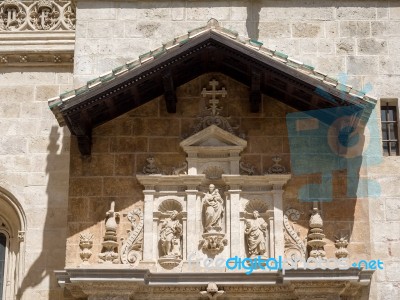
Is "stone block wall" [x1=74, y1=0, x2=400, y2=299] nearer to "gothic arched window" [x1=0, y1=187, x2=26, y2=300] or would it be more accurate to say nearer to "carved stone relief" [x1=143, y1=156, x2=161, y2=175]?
"carved stone relief" [x1=143, y1=156, x2=161, y2=175]

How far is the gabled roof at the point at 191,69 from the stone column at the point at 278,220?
1.67 meters

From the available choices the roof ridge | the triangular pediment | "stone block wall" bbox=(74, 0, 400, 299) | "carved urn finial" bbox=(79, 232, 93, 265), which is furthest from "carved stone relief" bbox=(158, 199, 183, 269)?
the roof ridge

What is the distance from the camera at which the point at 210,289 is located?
16656mm

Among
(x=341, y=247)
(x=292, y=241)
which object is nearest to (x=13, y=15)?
(x=292, y=241)

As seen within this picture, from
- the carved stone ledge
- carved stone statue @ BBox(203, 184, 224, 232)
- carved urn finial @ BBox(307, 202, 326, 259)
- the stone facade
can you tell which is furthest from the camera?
the stone facade

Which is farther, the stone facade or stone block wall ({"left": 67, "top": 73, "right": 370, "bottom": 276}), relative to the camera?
the stone facade

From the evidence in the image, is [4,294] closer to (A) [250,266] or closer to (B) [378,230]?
(A) [250,266]

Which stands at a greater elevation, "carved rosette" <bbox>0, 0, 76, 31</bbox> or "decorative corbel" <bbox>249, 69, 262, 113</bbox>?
"carved rosette" <bbox>0, 0, 76, 31</bbox>

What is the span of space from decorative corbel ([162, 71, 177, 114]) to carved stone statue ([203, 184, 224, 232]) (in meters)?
1.69

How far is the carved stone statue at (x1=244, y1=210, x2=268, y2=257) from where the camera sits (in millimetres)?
17125

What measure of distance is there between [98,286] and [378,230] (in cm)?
510

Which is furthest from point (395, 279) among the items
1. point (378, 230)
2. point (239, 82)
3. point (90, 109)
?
point (90, 109)

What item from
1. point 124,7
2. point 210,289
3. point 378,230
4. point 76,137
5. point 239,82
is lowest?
point 210,289

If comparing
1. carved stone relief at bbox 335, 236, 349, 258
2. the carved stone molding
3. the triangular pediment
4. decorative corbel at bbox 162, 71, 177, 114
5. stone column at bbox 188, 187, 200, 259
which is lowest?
carved stone relief at bbox 335, 236, 349, 258
